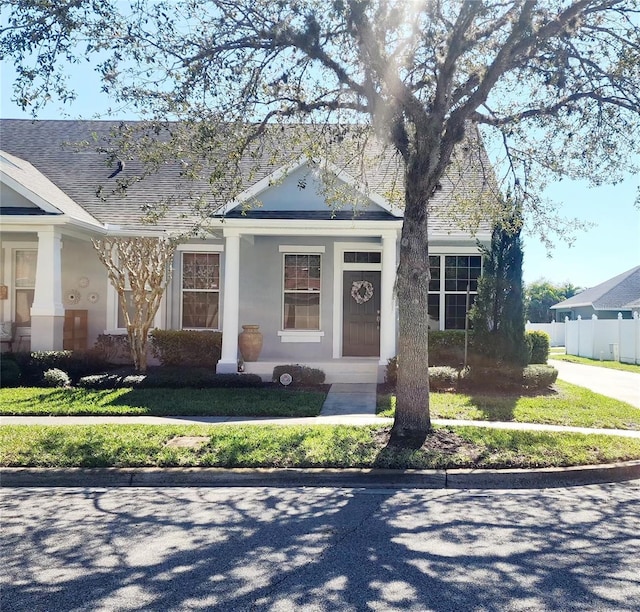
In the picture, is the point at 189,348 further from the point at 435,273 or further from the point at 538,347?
the point at 538,347

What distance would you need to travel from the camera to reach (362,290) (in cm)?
1483

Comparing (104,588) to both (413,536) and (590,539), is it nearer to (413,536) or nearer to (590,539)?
(413,536)

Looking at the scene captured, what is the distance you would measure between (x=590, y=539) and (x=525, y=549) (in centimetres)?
68

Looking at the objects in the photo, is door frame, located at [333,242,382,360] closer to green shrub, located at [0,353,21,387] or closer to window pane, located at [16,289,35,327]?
green shrub, located at [0,353,21,387]

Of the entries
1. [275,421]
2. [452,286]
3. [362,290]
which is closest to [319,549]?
[275,421]

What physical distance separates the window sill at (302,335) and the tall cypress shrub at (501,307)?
3930mm

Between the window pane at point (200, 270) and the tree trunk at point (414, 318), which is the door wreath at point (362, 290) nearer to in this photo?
the window pane at point (200, 270)

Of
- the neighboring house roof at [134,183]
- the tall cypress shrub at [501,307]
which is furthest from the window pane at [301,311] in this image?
the tall cypress shrub at [501,307]

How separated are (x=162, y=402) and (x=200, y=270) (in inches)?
215

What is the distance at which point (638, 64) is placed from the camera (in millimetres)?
8172

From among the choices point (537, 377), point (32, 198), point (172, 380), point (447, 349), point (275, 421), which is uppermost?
point (32, 198)

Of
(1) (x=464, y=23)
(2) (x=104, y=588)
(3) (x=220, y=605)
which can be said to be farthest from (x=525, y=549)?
(1) (x=464, y=23)

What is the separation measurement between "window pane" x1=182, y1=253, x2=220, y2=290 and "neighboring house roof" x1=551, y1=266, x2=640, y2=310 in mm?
20182

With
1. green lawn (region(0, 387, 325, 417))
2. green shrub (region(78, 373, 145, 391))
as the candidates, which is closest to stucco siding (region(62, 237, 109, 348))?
green shrub (region(78, 373, 145, 391))
